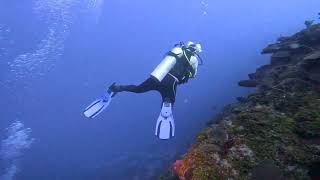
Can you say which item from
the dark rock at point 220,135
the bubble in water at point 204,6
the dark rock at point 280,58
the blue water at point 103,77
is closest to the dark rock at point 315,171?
the dark rock at point 220,135

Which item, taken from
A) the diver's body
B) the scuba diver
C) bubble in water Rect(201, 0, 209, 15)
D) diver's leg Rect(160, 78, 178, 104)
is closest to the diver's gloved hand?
the scuba diver

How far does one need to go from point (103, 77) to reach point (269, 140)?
16.3 metres

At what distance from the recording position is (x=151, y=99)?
1817 centimetres

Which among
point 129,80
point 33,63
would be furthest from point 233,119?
point 33,63

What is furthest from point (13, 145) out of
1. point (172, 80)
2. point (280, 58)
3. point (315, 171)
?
point (315, 171)

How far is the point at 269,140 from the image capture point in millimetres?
4164

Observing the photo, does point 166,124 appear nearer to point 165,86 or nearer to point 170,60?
point 165,86

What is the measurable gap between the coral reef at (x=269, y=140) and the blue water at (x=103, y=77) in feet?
29.4

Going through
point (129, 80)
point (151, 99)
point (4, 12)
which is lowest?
point (151, 99)

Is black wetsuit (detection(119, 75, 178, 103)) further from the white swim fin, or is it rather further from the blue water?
the blue water

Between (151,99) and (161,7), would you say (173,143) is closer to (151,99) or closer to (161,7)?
(151,99)

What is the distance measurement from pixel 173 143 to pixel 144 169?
183 cm

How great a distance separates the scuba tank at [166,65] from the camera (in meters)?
6.27

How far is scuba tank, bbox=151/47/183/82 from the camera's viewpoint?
247 inches
